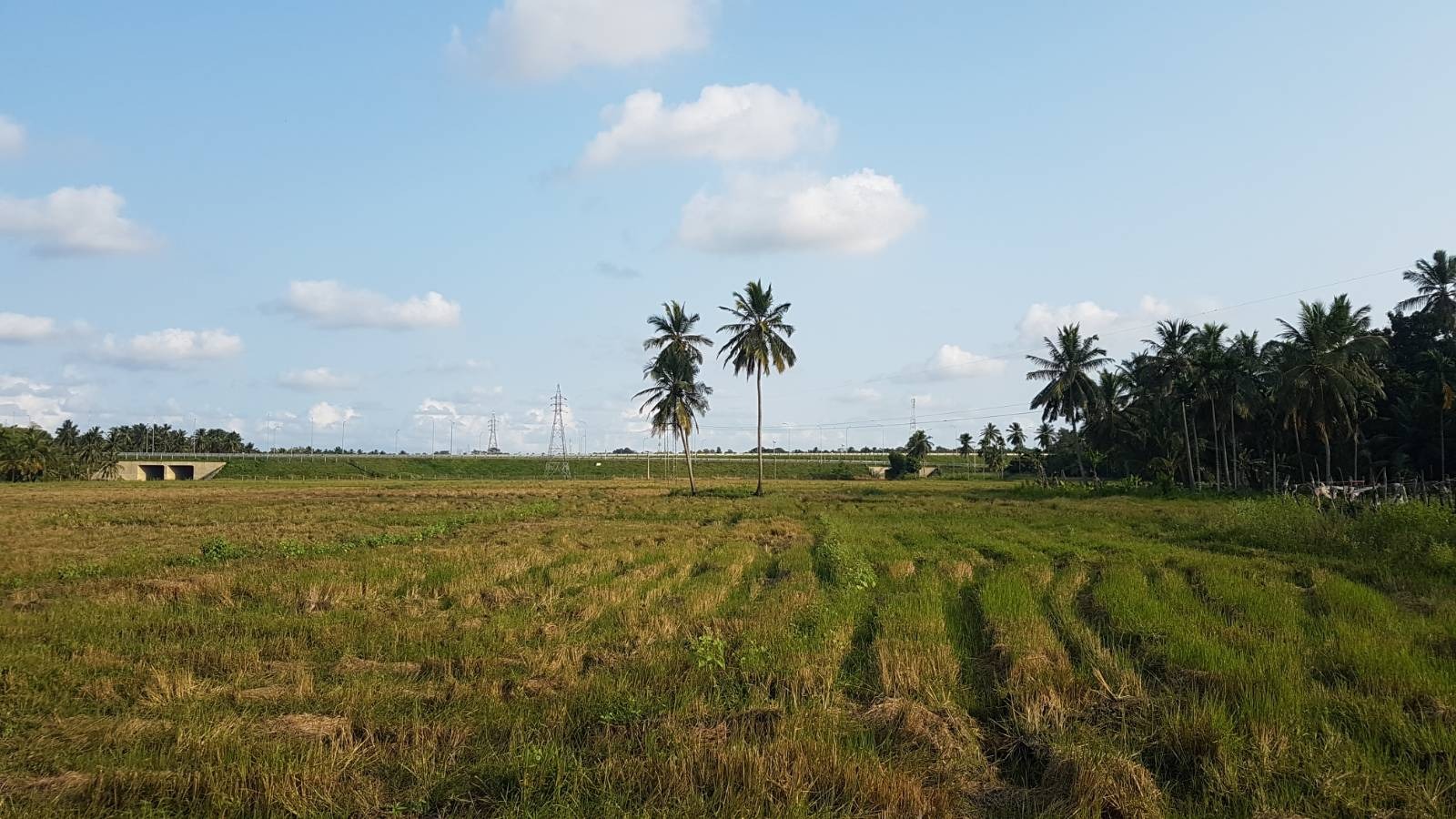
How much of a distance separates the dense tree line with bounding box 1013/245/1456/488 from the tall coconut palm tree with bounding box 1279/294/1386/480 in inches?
2.6

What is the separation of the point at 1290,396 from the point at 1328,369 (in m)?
2.38

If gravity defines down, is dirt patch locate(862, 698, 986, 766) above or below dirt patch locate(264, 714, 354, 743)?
below

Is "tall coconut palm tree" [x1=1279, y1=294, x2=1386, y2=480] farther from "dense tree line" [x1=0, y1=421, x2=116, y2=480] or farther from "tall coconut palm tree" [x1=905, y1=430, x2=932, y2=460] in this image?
"dense tree line" [x1=0, y1=421, x2=116, y2=480]

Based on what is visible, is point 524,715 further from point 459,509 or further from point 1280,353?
point 1280,353

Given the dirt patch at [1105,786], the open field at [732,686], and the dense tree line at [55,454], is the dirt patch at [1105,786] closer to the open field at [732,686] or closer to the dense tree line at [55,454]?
the open field at [732,686]

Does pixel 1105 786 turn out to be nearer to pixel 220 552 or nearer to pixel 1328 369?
pixel 220 552

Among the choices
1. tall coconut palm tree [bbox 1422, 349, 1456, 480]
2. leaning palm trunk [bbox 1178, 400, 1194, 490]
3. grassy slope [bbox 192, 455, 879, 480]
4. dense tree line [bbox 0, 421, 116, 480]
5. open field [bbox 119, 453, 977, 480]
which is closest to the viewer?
tall coconut palm tree [bbox 1422, 349, 1456, 480]

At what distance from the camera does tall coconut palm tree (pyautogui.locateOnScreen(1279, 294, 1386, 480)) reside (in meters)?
43.8

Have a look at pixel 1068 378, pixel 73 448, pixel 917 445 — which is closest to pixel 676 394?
pixel 1068 378

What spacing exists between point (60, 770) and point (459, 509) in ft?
101

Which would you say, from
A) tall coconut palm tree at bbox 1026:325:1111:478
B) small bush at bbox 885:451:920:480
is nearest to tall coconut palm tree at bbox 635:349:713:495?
tall coconut palm tree at bbox 1026:325:1111:478

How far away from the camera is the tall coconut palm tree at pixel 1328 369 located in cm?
4384

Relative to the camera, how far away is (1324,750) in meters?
5.70

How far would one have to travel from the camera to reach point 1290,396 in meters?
45.5
